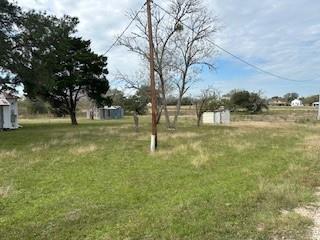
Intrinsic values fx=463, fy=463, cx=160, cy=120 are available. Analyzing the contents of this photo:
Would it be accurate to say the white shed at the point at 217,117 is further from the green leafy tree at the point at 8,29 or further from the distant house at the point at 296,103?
the distant house at the point at 296,103

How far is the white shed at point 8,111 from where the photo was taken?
132ft

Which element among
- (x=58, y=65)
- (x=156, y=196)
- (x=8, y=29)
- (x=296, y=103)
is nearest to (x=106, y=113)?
(x=58, y=65)

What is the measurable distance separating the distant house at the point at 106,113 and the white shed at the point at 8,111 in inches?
1472

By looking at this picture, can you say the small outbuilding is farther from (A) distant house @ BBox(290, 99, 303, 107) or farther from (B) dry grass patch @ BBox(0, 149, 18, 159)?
(A) distant house @ BBox(290, 99, 303, 107)

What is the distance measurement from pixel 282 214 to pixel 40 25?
73.6ft

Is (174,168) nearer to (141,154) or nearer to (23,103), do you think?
(141,154)

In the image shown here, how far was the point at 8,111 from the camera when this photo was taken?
135ft

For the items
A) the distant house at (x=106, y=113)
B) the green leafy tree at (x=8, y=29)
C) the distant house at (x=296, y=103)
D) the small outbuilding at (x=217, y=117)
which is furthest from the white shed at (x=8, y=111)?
the distant house at (x=296, y=103)

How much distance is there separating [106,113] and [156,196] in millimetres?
72373

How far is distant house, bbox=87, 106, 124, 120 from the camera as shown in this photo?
81062 millimetres

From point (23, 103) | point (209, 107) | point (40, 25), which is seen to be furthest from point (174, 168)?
point (23, 103)

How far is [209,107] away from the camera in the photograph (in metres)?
55.7

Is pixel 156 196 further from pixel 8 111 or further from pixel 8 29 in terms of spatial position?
pixel 8 111

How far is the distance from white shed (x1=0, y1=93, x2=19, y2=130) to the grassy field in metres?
23.8
